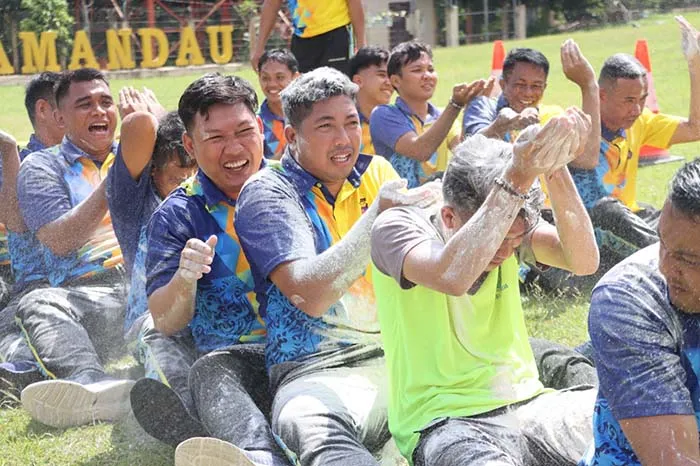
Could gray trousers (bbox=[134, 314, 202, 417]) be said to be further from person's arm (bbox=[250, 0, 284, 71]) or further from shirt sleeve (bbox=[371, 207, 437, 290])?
person's arm (bbox=[250, 0, 284, 71])

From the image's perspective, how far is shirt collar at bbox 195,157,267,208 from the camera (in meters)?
4.09

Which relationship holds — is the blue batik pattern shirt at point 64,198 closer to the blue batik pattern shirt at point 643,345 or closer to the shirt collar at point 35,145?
the shirt collar at point 35,145

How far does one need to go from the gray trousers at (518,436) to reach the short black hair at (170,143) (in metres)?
2.05

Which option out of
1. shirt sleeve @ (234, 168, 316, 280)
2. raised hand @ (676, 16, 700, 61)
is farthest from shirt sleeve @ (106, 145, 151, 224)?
raised hand @ (676, 16, 700, 61)

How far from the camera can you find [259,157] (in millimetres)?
4215

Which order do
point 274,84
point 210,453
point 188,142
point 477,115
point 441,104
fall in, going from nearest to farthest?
point 210,453 < point 188,142 < point 477,115 < point 274,84 < point 441,104

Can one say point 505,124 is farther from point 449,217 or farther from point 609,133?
point 449,217

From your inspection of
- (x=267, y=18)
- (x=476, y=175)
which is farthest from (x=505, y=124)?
(x=267, y=18)

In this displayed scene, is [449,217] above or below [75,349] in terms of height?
above

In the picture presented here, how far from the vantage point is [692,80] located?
6.36 m

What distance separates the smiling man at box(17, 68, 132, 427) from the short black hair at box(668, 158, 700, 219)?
2.86 m

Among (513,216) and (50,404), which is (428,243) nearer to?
(513,216)

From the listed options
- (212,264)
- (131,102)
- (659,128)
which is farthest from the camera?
(659,128)

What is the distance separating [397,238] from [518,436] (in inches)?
26.4
